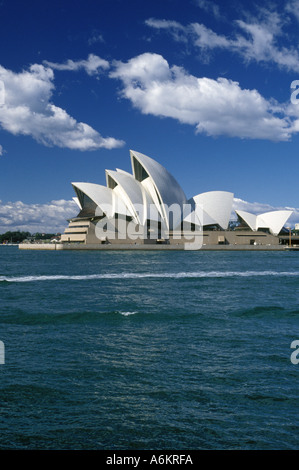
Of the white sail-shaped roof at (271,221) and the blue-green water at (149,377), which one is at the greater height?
the white sail-shaped roof at (271,221)

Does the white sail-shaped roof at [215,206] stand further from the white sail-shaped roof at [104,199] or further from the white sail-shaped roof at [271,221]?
the white sail-shaped roof at [104,199]

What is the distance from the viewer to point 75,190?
67.2 metres

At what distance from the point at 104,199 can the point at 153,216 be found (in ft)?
28.8

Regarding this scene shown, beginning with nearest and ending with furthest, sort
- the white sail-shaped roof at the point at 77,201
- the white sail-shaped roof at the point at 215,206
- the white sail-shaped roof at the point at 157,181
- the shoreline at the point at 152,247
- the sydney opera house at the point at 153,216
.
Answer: the white sail-shaped roof at the point at 157,181
the shoreline at the point at 152,247
the sydney opera house at the point at 153,216
the white sail-shaped roof at the point at 77,201
the white sail-shaped roof at the point at 215,206

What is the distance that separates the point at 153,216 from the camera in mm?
64938

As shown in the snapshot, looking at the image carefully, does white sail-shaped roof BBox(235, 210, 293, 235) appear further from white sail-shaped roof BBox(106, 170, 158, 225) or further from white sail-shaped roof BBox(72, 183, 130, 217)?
white sail-shaped roof BBox(72, 183, 130, 217)

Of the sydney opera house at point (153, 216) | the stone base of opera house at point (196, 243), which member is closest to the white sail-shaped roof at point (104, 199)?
the sydney opera house at point (153, 216)

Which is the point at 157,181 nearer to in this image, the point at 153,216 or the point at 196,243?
the point at 153,216

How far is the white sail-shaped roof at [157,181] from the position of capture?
6212 centimetres

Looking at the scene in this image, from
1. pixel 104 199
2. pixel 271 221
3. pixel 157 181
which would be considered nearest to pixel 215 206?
pixel 271 221

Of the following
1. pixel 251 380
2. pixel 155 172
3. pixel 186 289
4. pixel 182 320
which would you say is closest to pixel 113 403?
pixel 251 380

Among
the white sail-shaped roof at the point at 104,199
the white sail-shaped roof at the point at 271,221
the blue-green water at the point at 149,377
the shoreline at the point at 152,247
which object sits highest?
the white sail-shaped roof at the point at 104,199

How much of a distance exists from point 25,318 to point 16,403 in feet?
18.6

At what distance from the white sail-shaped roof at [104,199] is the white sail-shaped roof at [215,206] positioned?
1426 cm
